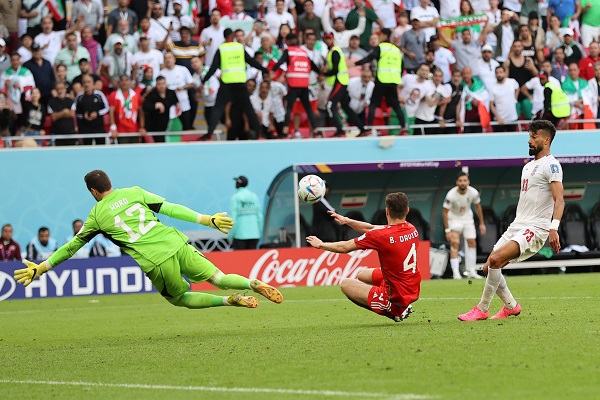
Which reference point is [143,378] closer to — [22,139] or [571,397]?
[571,397]

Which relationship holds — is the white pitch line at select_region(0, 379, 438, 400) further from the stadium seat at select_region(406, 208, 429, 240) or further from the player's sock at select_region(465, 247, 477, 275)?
the stadium seat at select_region(406, 208, 429, 240)

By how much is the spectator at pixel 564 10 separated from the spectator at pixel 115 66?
9897 millimetres

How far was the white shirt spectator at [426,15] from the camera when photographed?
25047 millimetres

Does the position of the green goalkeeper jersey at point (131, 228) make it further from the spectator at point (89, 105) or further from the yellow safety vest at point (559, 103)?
the yellow safety vest at point (559, 103)

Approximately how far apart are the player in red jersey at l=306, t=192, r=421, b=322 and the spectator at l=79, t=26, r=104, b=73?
501 inches

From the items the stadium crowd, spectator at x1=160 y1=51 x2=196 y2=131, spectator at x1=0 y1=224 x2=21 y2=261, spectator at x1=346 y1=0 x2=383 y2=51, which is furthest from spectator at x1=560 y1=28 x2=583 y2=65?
spectator at x1=0 y1=224 x2=21 y2=261

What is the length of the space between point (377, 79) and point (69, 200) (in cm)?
674

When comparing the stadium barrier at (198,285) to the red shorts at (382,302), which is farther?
the stadium barrier at (198,285)

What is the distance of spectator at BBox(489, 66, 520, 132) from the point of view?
2416cm


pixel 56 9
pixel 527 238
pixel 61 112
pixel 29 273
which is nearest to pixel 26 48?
pixel 56 9

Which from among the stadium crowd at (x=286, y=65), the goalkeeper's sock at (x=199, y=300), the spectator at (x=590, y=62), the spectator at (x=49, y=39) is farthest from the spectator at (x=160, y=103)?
the goalkeeper's sock at (x=199, y=300)

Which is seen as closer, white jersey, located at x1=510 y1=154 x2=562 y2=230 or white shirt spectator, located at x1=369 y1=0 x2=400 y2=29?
white jersey, located at x1=510 y1=154 x2=562 y2=230

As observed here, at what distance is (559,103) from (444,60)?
2.64 metres

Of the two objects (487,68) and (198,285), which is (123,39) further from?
(487,68)
